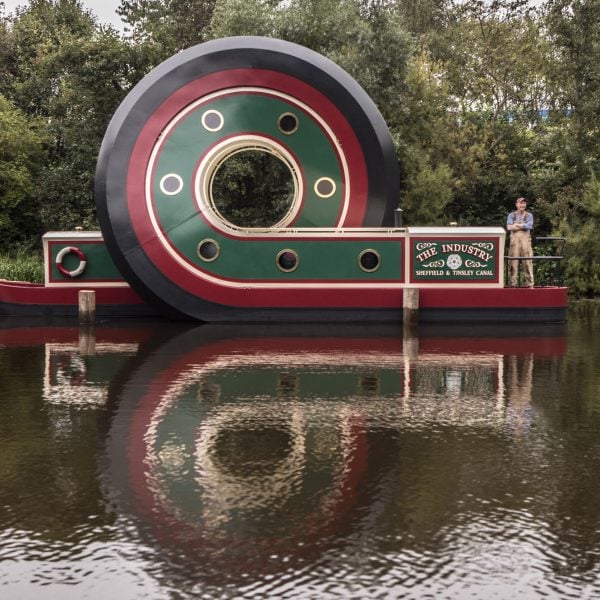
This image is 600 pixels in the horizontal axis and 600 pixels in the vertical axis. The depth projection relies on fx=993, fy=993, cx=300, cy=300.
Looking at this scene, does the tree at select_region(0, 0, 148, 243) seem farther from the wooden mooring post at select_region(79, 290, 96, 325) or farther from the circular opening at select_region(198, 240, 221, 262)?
the circular opening at select_region(198, 240, 221, 262)

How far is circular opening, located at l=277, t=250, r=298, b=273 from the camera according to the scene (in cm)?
1850

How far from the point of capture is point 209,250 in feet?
60.1

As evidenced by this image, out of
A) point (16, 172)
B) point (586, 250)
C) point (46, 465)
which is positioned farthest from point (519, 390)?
point (16, 172)

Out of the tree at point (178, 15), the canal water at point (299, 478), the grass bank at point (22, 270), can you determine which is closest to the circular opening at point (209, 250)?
the canal water at point (299, 478)

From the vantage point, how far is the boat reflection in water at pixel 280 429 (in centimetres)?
573

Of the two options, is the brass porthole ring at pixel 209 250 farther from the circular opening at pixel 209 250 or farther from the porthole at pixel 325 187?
the porthole at pixel 325 187

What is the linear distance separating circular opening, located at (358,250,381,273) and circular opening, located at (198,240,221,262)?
8.72 feet

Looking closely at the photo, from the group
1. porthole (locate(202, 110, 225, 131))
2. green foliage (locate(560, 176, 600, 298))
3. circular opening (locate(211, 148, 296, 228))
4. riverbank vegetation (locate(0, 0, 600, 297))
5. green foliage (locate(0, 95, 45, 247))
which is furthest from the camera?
green foliage (locate(0, 95, 45, 247))

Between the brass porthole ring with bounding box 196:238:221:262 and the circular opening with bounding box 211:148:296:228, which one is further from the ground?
the circular opening with bounding box 211:148:296:228

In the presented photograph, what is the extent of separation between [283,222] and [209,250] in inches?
64.1

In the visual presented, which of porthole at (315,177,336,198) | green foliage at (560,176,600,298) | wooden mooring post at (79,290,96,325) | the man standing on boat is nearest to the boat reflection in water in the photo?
wooden mooring post at (79,290,96,325)

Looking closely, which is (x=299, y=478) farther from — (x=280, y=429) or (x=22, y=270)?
(x=22, y=270)

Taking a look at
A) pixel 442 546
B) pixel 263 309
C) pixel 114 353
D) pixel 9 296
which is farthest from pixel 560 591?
pixel 9 296

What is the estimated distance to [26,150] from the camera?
3134cm
